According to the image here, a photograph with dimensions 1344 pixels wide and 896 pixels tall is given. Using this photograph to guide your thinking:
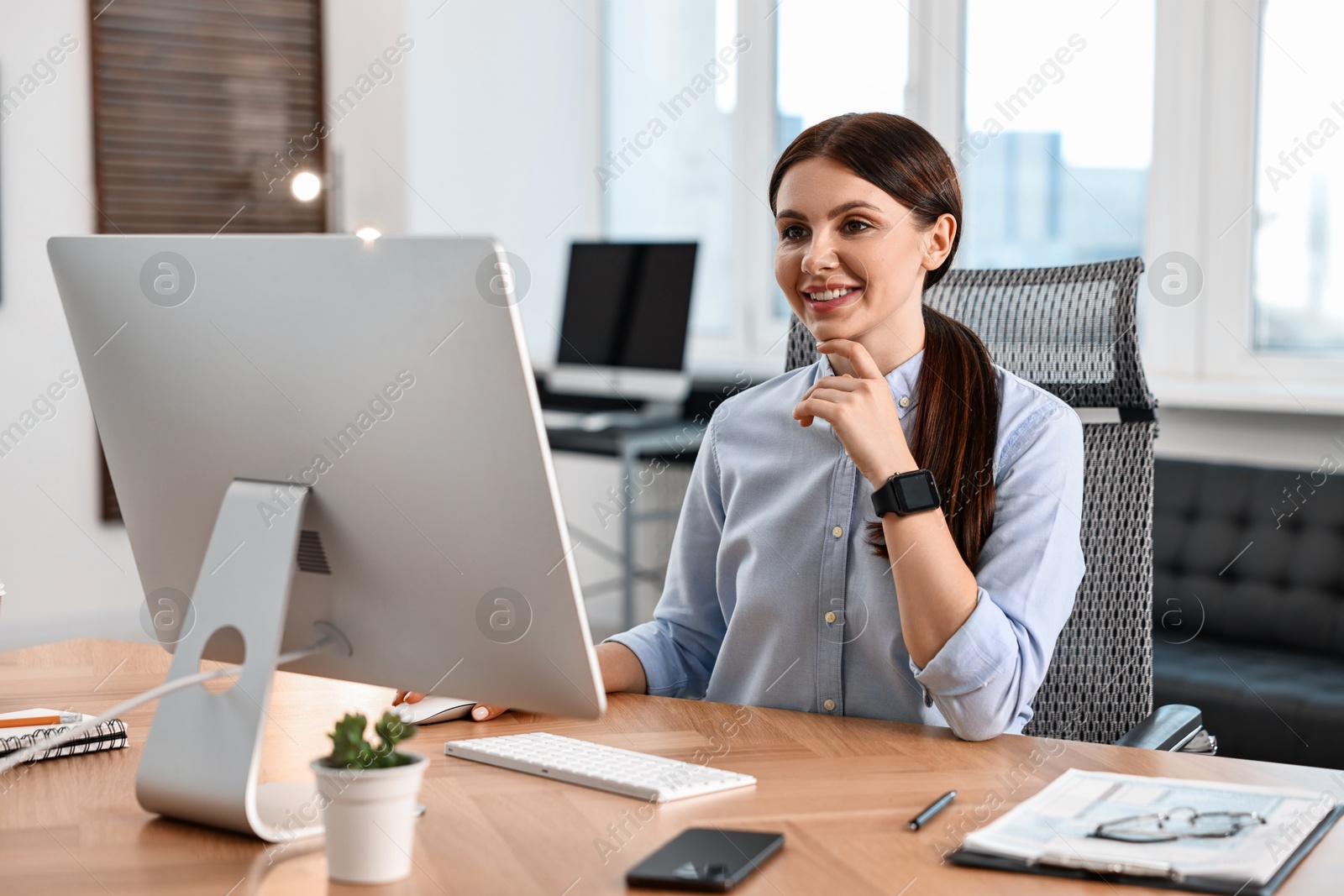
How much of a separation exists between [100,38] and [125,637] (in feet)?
6.68

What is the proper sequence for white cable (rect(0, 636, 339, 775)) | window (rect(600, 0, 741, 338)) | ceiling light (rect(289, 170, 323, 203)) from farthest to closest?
ceiling light (rect(289, 170, 323, 203)) → window (rect(600, 0, 741, 338)) → white cable (rect(0, 636, 339, 775))

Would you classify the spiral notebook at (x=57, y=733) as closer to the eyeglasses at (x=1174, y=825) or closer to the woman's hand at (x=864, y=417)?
the woman's hand at (x=864, y=417)

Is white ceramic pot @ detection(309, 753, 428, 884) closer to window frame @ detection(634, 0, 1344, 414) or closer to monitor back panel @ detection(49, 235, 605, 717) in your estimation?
monitor back panel @ detection(49, 235, 605, 717)

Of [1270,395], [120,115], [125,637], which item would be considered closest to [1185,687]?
[1270,395]

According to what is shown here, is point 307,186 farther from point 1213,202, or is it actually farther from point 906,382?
point 906,382

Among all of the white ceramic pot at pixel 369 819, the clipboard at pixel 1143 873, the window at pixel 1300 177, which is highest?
the window at pixel 1300 177

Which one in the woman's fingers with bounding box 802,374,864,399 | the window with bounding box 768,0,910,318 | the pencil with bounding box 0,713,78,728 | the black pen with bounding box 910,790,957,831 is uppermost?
the window with bounding box 768,0,910,318

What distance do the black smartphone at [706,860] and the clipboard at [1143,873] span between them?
0.46 ft

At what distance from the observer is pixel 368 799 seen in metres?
0.90

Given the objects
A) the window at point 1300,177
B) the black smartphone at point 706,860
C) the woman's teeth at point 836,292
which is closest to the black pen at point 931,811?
the black smartphone at point 706,860

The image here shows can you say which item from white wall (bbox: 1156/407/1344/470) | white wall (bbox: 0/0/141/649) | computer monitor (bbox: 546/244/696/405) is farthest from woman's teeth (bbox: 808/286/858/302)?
white wall (bbox: 0/0/141/649)

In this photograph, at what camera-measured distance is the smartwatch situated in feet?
4.20

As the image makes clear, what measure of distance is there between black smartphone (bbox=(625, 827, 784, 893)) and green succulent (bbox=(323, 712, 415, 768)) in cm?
19

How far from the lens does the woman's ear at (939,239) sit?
1.51 m
